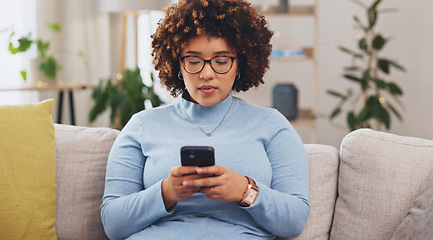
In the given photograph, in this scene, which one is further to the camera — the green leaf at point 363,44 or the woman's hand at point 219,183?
the green leaf at point 363,44

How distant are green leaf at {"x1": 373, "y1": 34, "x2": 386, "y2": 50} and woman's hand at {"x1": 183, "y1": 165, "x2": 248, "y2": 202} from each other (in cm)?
280

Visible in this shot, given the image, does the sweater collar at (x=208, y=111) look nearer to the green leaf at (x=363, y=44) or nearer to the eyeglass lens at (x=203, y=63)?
the eyeglass lens at (x=203, y=63)

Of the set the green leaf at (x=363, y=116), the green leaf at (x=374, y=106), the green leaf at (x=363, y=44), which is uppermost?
the green leaf at (x=363, y=44)

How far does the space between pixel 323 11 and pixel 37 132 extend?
3.25m

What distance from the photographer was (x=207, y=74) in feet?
4.58

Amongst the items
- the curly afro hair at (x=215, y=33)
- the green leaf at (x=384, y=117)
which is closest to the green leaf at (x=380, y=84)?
the green leaf at (x=384, y=117)

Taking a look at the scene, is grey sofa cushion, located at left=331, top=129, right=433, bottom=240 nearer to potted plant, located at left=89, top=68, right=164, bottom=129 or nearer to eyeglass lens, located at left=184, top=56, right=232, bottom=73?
eyeglass lens, located at left=184, top=56, right=232, bottom=73

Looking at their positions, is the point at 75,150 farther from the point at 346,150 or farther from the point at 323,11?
the point at 323,11

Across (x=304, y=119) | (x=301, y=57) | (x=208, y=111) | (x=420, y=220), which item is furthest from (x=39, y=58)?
(x=420, y=220)

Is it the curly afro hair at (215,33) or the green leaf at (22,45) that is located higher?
the curly afro hair at (215,33)

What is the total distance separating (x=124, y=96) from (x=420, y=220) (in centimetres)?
254

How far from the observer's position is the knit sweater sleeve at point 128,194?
1340mm

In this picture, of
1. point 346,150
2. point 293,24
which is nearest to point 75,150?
point 346,150

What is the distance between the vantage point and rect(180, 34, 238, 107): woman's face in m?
1.41
